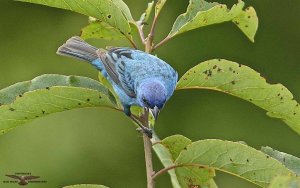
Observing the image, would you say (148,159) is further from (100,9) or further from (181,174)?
(100,9)

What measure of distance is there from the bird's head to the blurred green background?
6.89ft

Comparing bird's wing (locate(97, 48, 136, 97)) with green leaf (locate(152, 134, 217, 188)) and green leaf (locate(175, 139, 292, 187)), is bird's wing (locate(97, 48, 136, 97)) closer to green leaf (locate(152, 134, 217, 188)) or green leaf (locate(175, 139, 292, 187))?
green leaf (locate(152, 134, 217, 188))

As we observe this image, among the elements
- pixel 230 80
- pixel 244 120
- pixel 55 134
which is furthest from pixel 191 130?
pixel 230 80

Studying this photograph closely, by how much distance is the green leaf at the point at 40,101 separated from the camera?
198cm

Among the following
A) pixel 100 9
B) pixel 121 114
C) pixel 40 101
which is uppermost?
pixel 121 114

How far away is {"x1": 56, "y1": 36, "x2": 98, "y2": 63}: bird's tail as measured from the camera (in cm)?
296

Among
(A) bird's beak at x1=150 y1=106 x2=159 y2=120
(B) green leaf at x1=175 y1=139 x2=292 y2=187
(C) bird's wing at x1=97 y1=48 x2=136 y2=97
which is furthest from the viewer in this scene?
(C) bird's wing at x1=97 y1=48 x2=136 y2=97

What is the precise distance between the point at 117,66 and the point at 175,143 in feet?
3.04

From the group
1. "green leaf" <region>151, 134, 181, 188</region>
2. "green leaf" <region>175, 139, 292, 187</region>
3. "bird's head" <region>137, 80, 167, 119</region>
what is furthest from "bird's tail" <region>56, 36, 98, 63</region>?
"green leaf" <region>175, 139, 292, 187</region>

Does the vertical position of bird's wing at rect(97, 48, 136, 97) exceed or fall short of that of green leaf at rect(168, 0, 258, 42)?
it exceeds it

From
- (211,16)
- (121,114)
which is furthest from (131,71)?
(121,114)

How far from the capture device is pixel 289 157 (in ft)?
6.78

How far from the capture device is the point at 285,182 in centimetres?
157

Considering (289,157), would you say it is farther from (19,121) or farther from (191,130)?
(191,130)
